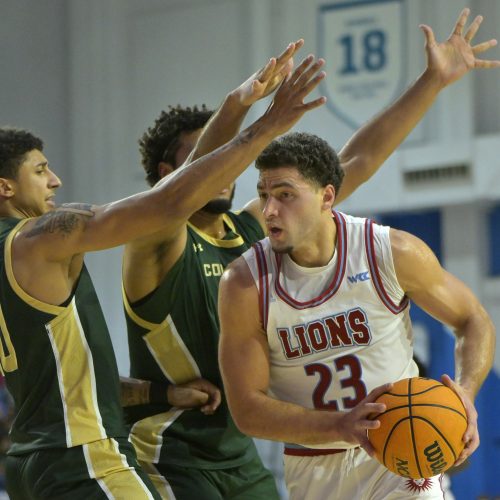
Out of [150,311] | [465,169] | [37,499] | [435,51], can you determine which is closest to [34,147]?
[150,311]

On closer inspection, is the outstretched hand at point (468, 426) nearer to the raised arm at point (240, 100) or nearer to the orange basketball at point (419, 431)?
the orange basketball at point (419, 431)

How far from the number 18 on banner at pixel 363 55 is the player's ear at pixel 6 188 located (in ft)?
22.5

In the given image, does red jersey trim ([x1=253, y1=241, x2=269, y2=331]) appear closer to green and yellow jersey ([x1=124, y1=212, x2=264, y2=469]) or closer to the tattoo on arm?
green and yellow jersey ([x1=124, y1=212, x2=264, y2=469])

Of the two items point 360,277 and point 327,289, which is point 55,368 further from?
point 360,277

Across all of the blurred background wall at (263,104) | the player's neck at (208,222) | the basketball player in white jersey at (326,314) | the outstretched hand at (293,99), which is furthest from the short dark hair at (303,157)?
the blurred background wall at (263,104)

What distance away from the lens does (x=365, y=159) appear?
502cm

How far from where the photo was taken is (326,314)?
157 inches

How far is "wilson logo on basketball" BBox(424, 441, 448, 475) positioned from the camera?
3.54 meters

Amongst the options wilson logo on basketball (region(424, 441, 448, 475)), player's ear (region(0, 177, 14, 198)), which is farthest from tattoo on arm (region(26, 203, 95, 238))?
wilson logo on basketball (region(424, 441, 448, 475))

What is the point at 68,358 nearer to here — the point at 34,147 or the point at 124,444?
the point at 124,444

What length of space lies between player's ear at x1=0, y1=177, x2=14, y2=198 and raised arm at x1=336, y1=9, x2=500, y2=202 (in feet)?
4.88

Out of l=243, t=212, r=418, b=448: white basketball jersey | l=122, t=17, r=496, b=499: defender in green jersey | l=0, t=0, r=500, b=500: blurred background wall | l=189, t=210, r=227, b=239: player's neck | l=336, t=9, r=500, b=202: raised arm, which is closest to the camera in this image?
l=243, t=212, r=418, b=448: white basketball jersey

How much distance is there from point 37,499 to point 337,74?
7.74 metres

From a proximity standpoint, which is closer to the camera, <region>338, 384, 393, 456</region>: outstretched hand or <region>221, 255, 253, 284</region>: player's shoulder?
<region>338, 384, 393, 456</region>: outstretched hand
